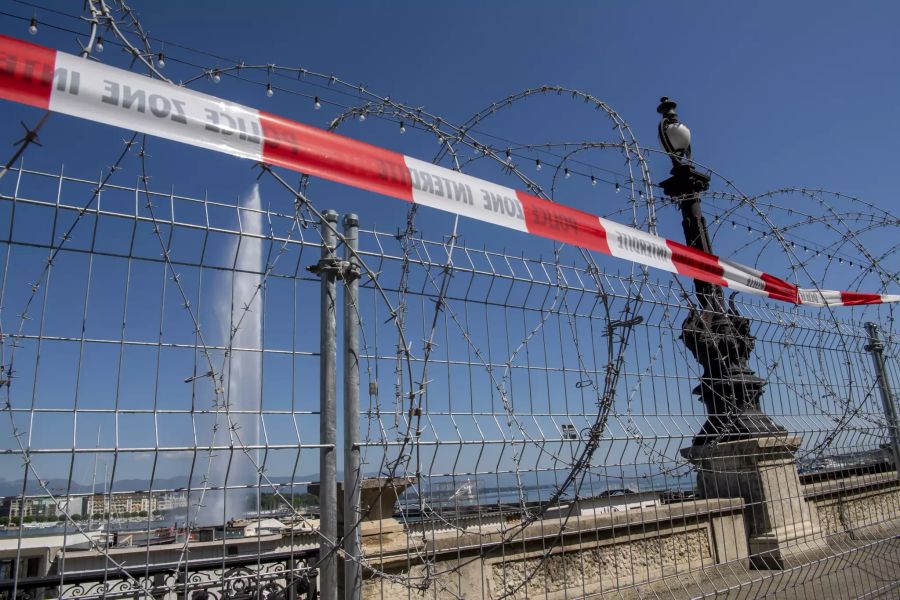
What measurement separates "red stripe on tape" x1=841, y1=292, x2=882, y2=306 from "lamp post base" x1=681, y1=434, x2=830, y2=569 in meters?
2.21

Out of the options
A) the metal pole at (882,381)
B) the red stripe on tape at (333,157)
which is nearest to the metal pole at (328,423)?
the red stripe on tape at (333,157)

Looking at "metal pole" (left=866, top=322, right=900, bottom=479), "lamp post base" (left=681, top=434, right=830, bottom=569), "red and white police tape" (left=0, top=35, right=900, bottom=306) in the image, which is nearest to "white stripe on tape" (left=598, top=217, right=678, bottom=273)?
"red and white police tape" (left=0, top=35, right=900, bottom=306)

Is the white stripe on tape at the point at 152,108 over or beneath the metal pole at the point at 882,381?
over

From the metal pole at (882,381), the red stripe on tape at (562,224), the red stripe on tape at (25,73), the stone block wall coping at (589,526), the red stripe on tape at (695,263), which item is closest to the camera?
the red stripe on tape at (25,73)

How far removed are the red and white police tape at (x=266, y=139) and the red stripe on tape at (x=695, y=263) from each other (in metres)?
0.72

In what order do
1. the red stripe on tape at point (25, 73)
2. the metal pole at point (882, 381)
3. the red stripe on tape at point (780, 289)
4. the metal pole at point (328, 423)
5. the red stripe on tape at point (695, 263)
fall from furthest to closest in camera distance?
the metal pole at point (882, 381)
the red stripe on tape at point (780, 289)
the red stripe on tape at point (695, 263)
the metal pole at point (328, 423)
the red stripe on tape at point (25, 73)

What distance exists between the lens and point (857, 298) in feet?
27.7

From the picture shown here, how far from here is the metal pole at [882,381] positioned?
8211mm

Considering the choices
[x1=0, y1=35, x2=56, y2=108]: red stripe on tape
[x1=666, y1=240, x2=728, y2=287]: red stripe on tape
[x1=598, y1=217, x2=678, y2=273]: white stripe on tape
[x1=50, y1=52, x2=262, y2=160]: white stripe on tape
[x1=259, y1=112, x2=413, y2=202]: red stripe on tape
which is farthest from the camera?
[x1=666, y1=240, x2=728, y2=287]: red stripe on tape

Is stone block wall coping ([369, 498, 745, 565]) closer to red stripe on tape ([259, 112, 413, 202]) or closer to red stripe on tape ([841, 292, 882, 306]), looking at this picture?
red stripe on tape ([259, 112, 413, 202])

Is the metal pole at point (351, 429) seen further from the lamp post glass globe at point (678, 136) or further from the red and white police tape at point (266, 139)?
the lamp post glass globe at point (678, 136)

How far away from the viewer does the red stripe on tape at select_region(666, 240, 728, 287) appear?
562 centimetres

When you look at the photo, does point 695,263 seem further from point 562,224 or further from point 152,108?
point 152,108

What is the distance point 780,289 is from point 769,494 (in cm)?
229
